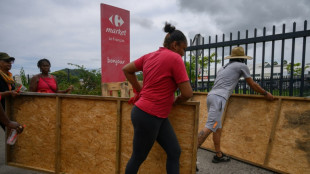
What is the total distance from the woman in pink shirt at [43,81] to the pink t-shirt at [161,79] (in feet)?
8.52

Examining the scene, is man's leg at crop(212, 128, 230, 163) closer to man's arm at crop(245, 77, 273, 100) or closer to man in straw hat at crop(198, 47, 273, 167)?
man in straw hat at crop(198, 47, 273, 167)

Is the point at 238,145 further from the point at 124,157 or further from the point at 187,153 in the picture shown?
the point at 124,157

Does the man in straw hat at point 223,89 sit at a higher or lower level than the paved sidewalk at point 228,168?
higher

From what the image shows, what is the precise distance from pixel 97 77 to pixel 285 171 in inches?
324

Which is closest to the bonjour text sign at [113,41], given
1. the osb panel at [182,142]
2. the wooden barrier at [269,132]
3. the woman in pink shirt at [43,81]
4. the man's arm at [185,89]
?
the woman in pink shirt at [43,81]

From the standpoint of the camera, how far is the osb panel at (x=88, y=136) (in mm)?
A: 2740

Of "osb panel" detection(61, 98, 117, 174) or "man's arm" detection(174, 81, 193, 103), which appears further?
"osb panel" detection(61, 98, 117, 174)

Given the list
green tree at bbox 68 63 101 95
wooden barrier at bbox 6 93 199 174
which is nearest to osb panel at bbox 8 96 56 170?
wooden barrier at bbox 6 93 199 174

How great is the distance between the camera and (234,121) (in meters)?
3.91

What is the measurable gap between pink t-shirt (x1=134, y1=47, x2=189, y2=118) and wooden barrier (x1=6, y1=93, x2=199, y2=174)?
1.60ft

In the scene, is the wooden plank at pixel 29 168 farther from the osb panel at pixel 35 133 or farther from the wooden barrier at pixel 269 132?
the wooden barrier at pixel 269 132

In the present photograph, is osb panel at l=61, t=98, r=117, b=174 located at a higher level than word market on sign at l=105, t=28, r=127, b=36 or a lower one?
lower

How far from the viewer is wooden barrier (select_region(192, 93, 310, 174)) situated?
10.2ft

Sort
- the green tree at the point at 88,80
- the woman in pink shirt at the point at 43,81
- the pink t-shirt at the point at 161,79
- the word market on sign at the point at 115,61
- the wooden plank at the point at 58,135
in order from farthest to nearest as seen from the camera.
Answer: the green tree at the point at 88,80 < the word market on sign at the point at 115,61 < the woman in pink shirt at the point at 43,81 < the wooden plank at the point at 58,135 < the pink t-shirt at the point at 161,79
